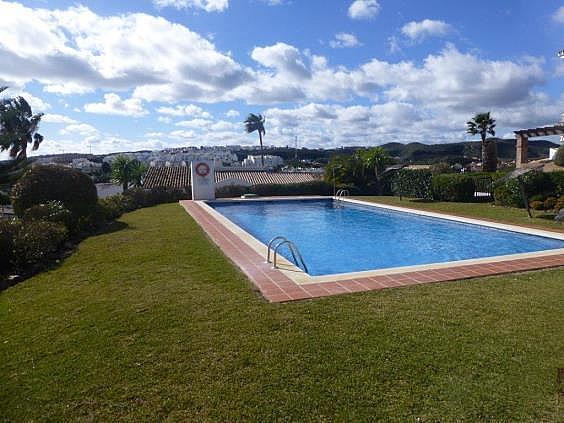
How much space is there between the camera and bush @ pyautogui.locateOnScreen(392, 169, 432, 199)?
2161cm

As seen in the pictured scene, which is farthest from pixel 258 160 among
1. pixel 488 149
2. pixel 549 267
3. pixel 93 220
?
pixel 549 267

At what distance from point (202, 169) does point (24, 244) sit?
17.2m

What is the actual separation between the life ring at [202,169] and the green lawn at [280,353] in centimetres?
1910

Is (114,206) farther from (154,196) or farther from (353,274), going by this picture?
(353,274)

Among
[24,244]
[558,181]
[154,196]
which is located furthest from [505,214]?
[154,196]

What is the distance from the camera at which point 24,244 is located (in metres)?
8.13

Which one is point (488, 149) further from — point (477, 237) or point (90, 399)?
point (90, 399)

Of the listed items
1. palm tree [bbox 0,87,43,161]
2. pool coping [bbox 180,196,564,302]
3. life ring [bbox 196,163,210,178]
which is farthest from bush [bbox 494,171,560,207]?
palm tree [bbox 0,87,43,161]

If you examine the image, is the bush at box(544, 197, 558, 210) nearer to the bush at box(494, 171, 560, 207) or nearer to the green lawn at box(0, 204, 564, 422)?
the bush at box(494, 171, 560, 207)

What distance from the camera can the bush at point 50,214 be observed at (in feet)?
35.0

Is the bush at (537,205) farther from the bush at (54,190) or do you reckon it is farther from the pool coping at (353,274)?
the bush at (54,190)

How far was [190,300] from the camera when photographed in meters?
5.40

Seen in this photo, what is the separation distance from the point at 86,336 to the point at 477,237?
10.9 meters

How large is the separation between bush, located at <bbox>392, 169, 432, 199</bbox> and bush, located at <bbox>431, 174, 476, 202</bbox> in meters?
0.76
